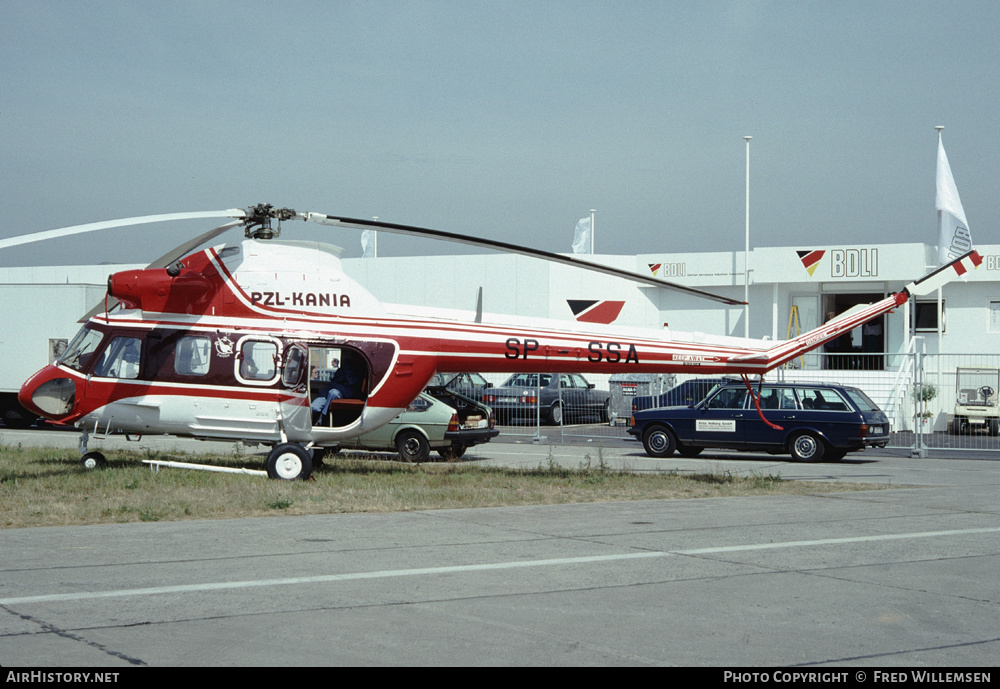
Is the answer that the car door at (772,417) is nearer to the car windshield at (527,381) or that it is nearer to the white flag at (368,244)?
the car windshield at (527,381)

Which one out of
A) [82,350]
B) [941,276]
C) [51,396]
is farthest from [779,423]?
[51,396]

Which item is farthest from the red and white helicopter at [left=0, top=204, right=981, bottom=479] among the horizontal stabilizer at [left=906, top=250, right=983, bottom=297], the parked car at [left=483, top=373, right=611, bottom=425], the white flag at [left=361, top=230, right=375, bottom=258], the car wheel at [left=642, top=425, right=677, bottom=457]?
the white flag at [left=361, top=230, right=375, bottom=258]

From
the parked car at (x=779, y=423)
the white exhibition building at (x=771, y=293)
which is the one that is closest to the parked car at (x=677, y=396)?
the parked car at (x=779, y=423)

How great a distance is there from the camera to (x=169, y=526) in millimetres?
10391

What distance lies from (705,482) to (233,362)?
7247 mm

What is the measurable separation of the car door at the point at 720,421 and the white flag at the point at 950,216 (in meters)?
12.4

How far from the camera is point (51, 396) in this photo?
571 inches

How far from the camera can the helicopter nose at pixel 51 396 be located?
14484mm

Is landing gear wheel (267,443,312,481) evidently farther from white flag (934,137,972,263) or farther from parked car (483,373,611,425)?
white flag (934,137,972,263)

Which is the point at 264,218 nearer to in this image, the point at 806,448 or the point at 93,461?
the point at 93,461

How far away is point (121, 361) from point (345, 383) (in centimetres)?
322

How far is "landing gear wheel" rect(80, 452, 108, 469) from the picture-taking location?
48.7ft

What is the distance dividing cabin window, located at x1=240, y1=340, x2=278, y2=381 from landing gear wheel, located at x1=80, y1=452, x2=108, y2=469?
2.62 meters
